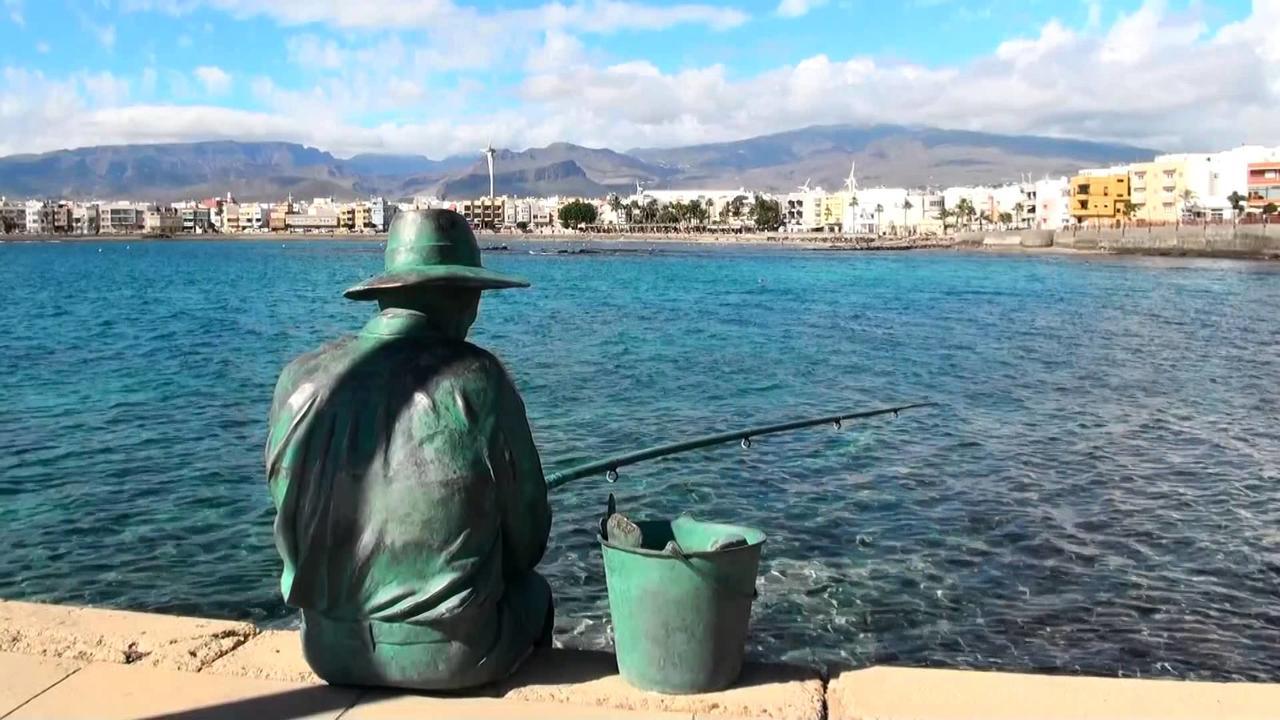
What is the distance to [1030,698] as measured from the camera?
146 inches

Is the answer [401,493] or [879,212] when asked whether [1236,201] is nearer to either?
[879,212]

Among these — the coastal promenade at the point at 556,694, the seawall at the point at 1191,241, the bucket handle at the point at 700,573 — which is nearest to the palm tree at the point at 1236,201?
the seawall at the point at 1191,241

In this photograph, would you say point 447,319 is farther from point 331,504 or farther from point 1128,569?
point 1128,569

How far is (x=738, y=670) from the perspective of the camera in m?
3.82

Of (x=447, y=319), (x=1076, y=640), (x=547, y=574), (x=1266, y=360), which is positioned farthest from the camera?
(x=1266, y=360)

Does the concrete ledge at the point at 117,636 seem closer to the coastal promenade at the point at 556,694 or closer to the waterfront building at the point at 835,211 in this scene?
the coastal promenade at the point at 556,694

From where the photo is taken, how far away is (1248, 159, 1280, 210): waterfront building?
100562mm

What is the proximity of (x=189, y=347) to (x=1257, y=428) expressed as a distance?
784 inches

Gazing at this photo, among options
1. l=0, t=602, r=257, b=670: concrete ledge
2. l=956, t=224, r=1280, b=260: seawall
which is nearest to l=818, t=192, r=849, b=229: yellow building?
l=956, t=224, r=1280, b=260: seawall

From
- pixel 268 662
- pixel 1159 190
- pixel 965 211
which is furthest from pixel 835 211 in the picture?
pixel 268 662

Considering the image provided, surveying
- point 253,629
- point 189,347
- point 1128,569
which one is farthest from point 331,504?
point 189,347

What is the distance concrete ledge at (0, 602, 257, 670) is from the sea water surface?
7.90 ft

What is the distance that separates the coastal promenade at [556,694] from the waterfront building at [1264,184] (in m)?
110

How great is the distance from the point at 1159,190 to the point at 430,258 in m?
129
